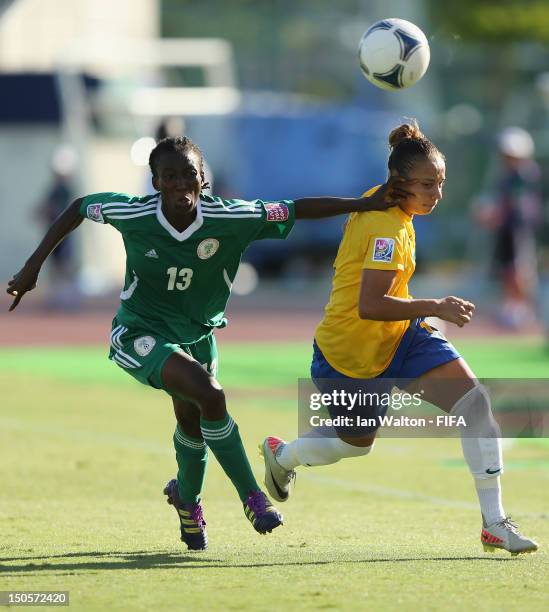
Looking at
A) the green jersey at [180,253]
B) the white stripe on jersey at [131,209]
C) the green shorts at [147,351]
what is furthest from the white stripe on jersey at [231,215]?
the green shorts at [147,351]

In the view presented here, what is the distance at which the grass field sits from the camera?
20.4ft

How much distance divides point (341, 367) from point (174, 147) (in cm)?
137

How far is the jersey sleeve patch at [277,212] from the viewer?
297 inches

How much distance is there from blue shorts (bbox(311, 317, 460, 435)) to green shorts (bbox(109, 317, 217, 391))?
613 millimetres

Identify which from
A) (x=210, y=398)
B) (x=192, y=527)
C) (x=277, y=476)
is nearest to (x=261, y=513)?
(x=192, y=527)

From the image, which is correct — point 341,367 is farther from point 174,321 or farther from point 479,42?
point 479,42

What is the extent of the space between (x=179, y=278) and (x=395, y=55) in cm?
187

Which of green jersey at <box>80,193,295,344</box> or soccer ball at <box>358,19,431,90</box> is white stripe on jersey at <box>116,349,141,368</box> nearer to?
green jersey at <box>80,193,295,344</box>

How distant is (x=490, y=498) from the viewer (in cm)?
725

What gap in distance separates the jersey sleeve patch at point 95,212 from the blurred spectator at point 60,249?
15.7m

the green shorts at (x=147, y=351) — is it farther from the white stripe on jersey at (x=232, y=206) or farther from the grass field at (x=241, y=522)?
the grass field at (x=241, y=522)

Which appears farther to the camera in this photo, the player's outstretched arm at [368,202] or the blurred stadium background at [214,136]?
the blurred stadium background at [214,136]

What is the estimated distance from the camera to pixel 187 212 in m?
7.31

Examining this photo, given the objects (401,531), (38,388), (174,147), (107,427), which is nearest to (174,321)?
(174,147)
